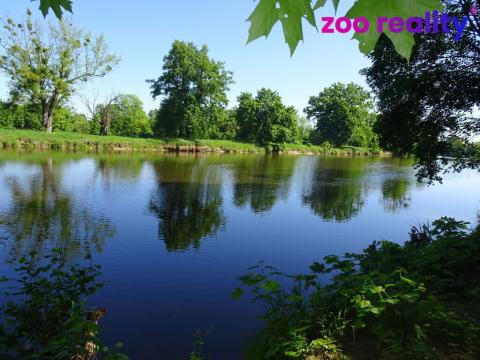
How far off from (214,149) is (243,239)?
1980 inches

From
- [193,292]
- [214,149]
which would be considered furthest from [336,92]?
[193,292]

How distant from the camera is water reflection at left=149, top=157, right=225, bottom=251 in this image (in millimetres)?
12353

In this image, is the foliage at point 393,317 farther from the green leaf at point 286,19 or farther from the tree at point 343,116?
the tree at point 343,116

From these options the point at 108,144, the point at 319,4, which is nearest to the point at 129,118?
the point at 108,144

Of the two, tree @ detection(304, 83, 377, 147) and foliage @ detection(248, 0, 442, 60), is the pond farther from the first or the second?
tree @ detection(304, 83, 377, 147)

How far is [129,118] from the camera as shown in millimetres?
91688

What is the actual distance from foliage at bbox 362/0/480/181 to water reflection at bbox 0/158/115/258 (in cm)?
1208

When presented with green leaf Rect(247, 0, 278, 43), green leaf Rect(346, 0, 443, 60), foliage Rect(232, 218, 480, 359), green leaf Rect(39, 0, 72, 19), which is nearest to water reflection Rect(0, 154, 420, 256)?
foliage Rect(232, 218, 480, 359)

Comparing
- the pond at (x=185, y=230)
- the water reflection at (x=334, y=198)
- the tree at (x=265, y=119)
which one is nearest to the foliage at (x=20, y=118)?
the tree at (x=265, y=119)

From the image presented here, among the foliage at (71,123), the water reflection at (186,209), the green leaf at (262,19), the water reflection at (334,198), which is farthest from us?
the foliage at (71,123)

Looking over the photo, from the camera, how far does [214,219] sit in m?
14.9

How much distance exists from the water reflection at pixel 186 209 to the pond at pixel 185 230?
64mm

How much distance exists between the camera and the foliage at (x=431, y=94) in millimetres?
12633

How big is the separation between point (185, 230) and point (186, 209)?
11.0ft
